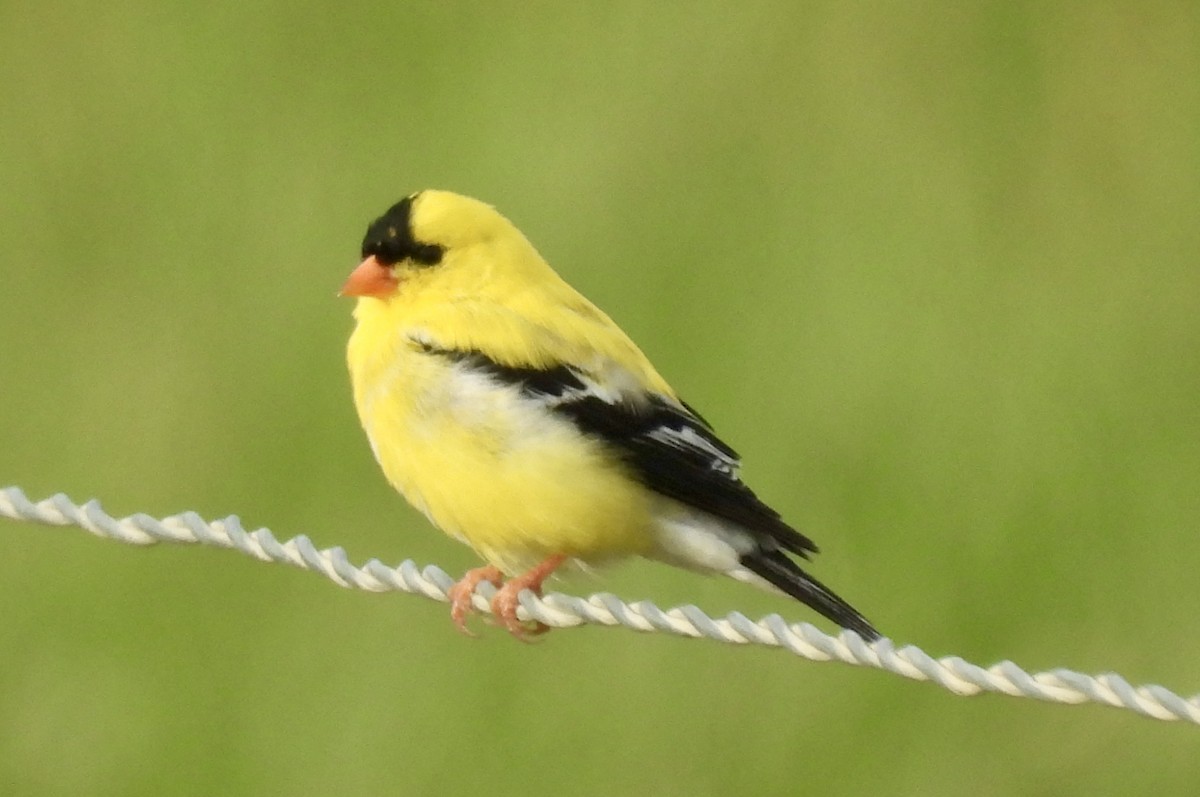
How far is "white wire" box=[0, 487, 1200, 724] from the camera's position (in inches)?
57.1

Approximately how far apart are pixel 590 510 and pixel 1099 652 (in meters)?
1.66

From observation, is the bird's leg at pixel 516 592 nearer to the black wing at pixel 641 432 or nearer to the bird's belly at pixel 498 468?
the bird's belly at pixel 498 468

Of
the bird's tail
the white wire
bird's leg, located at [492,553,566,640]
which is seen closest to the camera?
the white wire

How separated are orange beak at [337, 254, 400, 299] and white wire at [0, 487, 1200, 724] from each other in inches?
25.6

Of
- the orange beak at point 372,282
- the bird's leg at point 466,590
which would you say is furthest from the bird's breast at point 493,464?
the orange beak at point 372,282

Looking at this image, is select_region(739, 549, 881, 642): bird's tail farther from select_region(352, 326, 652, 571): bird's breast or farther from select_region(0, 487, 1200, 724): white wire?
select_region(0, 487, 1200, 724): white wire

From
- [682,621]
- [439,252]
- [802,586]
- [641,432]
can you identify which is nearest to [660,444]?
[641,432]

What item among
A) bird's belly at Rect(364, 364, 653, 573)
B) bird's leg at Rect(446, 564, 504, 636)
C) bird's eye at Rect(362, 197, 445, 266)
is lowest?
bird's leg at Rect(446, 564, 504, 636)

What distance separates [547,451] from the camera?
249 centimetres

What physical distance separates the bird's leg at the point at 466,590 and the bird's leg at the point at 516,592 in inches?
1.9

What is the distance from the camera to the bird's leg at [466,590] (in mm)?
2646

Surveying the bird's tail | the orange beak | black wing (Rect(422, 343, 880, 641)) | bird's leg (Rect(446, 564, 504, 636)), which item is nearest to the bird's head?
the orange beak

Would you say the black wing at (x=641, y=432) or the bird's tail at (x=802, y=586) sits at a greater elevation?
the black wing at (x=641, y=432)

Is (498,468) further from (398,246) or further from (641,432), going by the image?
(398,246)
